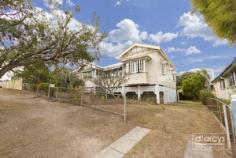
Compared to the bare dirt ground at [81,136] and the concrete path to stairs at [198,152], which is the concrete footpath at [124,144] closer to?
the bare dirt ground at [81,136]

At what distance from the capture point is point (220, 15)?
5.03 meters

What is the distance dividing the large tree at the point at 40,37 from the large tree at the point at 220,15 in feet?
19.4

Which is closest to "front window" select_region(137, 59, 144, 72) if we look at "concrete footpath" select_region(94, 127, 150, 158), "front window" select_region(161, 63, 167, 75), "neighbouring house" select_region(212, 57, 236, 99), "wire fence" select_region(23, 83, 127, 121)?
"front window" select_region(161, 63, 167, 75)

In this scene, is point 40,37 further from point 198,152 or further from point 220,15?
point 198,152

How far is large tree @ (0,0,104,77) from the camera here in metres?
7.11

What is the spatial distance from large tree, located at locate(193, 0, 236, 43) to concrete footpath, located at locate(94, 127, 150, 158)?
4.74m

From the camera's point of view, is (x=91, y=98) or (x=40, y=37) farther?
(x=91, y=98)

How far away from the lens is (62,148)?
189 inches

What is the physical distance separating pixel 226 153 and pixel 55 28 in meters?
9.55

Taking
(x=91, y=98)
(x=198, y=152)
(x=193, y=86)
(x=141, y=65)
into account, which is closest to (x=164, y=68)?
(x=141, y=65)

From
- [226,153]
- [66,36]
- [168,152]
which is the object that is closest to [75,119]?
[66,36]

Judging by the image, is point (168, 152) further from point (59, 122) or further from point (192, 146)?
point (59, 122)

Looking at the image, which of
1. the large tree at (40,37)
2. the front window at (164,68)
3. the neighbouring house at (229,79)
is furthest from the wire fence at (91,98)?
the front window at (164,68)

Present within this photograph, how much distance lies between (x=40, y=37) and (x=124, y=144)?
6.72 meters
